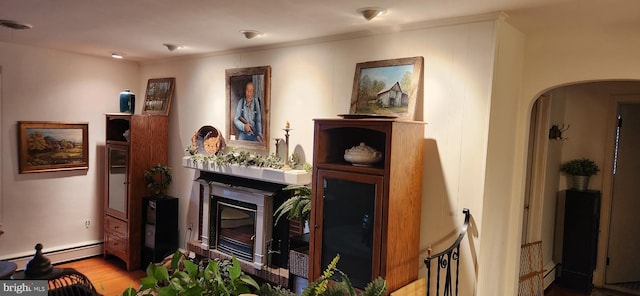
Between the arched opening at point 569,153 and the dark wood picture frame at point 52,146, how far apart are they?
521 cm

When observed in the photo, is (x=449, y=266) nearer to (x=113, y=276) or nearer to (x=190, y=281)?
(x=190, y=281)

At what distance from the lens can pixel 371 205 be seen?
→ 2.74m

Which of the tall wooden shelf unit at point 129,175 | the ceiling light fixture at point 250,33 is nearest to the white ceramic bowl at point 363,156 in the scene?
the ceiling light fixture at point 250,33

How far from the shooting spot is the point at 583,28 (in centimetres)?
284

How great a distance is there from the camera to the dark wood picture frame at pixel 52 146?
4.64 metres

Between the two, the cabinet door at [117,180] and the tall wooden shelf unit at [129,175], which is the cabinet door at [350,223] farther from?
the cabinet door at [117,180]

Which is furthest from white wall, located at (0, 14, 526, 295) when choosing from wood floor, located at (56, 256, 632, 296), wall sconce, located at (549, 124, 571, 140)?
wall sconce, located at (549, 124, 571, 140)

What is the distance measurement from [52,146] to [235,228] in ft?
8.16

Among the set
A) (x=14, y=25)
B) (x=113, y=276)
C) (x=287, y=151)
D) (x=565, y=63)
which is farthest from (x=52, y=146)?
(x=565, y=63)

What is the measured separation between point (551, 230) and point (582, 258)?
Answer: 40 centimetres

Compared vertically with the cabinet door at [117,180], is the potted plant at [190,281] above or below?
above

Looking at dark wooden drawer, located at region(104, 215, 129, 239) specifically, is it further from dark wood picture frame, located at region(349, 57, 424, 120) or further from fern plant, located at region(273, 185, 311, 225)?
dark wood picture frame, located at region(349, 57, 424, 120)

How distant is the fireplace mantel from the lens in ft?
11.6

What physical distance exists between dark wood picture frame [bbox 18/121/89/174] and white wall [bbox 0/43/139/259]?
0.22 feet
